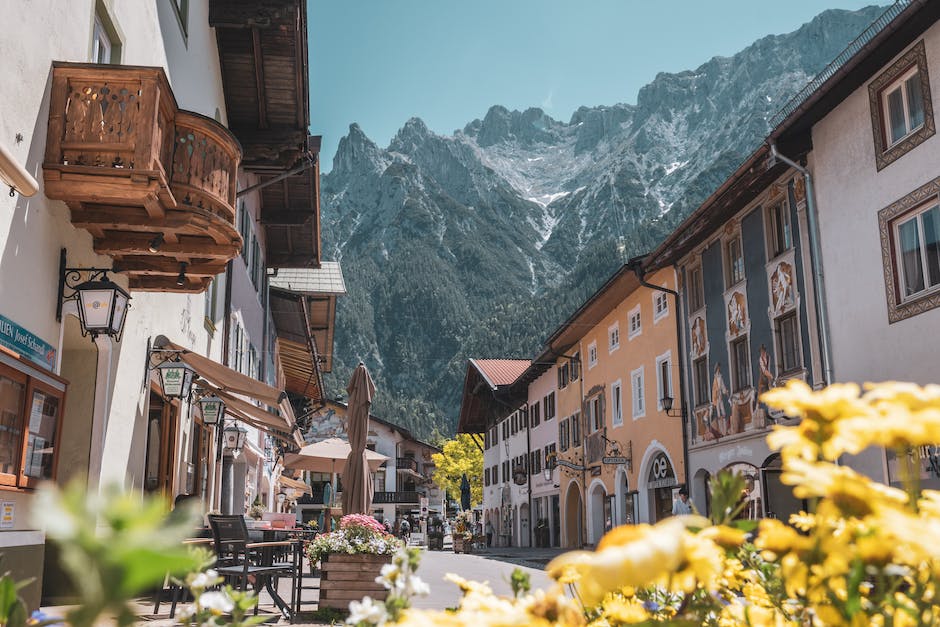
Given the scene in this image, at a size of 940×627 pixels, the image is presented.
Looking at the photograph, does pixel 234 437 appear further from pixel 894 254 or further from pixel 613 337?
pixel 613 337

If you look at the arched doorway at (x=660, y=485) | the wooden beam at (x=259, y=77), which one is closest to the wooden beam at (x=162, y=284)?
the wooden beam at (x=259, y=77)

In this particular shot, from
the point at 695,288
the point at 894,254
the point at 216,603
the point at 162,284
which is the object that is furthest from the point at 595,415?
the point at 216,603

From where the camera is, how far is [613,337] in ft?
94.4

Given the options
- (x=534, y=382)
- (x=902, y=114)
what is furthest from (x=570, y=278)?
(x=902, y=114)

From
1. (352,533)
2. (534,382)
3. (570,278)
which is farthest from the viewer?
(570,278)

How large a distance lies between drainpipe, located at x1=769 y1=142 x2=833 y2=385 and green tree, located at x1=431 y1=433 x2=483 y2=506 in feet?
153

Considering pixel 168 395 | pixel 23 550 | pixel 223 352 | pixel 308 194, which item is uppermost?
pixel 308 194

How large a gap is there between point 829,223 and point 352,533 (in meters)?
10.1

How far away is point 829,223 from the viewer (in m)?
15.5

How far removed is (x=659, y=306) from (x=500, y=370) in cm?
2157

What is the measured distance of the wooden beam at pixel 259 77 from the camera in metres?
14.5

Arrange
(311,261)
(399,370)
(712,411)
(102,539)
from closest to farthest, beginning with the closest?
(102,539) < (712,411) < (311,261) < (399,370)

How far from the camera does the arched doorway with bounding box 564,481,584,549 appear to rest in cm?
3450

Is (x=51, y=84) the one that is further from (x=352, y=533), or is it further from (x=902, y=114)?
(x=902, y=114)
